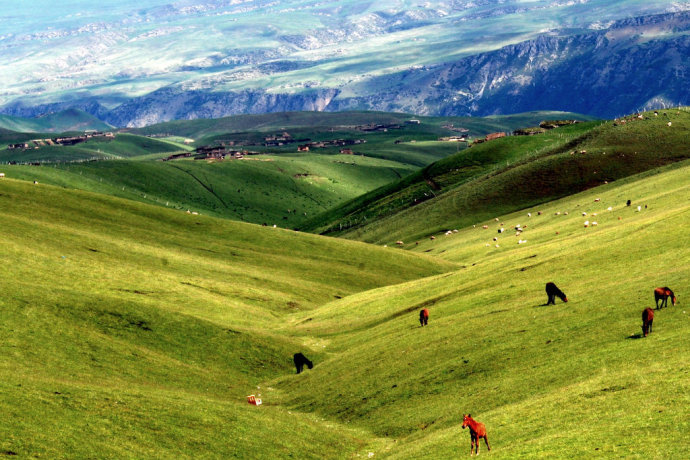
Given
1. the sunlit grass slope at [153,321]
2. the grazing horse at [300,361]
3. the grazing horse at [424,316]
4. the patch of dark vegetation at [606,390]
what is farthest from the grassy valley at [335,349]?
the grazing horse at [424,316]

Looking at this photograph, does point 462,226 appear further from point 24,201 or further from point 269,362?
point 269,362

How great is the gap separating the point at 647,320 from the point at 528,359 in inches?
331

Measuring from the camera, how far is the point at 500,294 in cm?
7794

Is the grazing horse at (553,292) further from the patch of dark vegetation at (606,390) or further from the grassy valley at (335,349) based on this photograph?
the patch of dark vegetation at (606,390)

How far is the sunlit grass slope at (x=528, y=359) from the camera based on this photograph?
42094mm

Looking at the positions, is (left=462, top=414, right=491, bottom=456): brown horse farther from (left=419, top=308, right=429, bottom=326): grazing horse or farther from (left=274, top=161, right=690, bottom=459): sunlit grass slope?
(left=419, top=308, right=429, bottom=326): grazing horse

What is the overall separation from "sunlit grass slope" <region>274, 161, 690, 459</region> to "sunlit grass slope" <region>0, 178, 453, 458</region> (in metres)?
4.90

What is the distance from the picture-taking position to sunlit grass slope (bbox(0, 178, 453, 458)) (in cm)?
5403

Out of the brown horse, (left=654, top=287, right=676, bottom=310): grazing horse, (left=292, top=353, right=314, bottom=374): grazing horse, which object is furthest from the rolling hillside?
the brown horse

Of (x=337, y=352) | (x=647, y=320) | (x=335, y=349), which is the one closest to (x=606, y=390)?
(x=647, y=320)

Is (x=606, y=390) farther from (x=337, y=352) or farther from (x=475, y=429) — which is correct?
(x=337, y=352)

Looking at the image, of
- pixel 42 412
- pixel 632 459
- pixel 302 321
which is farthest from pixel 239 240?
pixel 632 459

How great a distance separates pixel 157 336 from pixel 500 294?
3179 centimetres

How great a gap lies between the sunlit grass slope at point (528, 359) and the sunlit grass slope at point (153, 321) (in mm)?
4899
